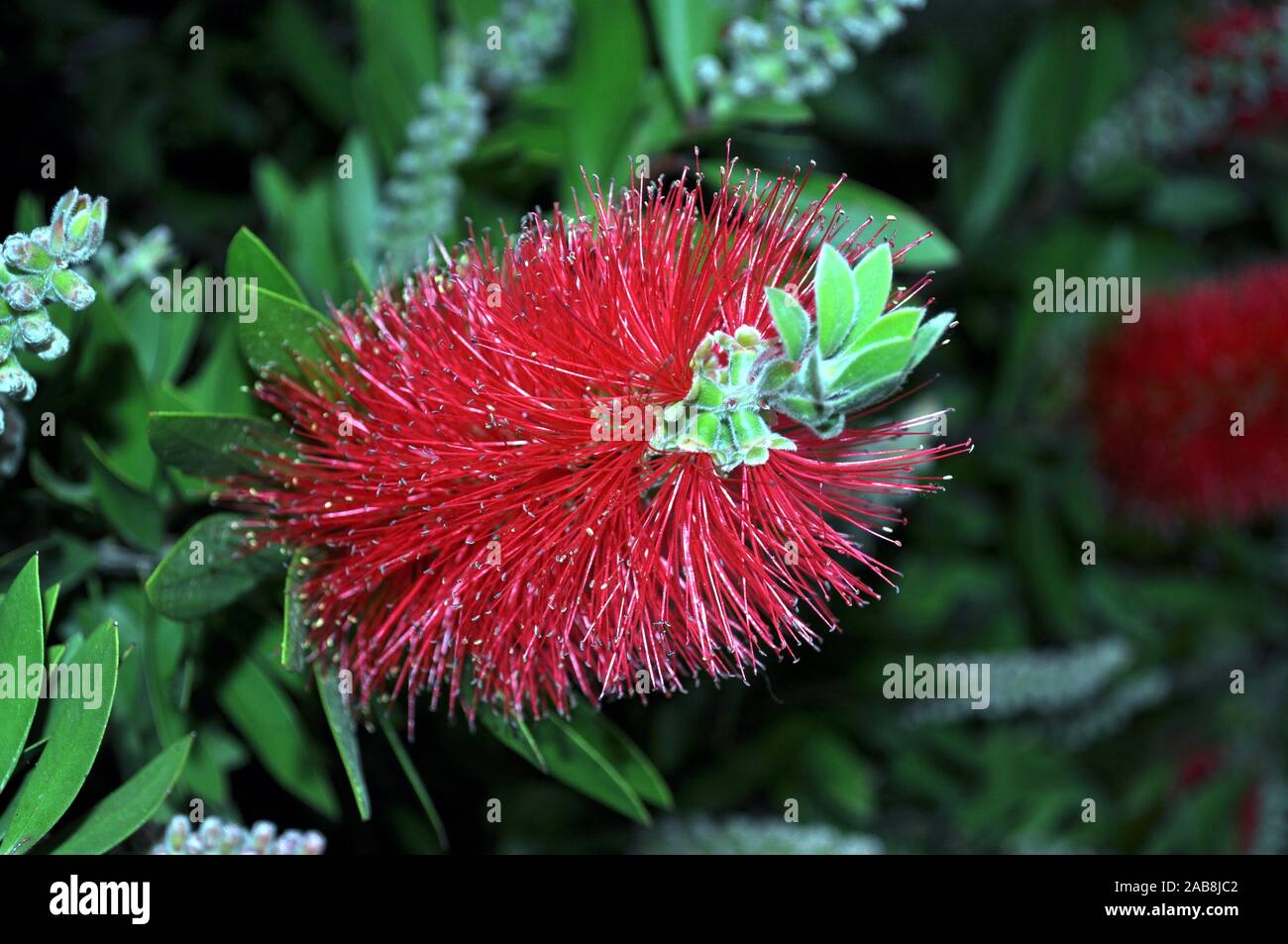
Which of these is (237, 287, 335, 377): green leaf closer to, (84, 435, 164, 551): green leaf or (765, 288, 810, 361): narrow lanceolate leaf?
(84, 435, 164, 551): green leaf

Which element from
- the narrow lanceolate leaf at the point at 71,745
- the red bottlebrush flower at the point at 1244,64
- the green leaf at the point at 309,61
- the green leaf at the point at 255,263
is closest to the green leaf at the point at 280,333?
the green leaf at the point at 255,263

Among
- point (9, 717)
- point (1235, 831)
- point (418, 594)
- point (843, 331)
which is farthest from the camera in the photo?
point (1235, 831)

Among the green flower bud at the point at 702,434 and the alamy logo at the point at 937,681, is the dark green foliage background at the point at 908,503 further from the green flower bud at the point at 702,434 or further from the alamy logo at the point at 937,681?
the green flower bud at the point at 702,434

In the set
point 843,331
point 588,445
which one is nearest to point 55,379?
point 588,445

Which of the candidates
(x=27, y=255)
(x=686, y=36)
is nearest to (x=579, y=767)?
(x=27, y=255)

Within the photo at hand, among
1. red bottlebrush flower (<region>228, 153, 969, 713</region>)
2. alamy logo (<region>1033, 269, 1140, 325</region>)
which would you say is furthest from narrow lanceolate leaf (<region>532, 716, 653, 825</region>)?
alamy logo (<region>1033, 269, 1140, 325</region>)

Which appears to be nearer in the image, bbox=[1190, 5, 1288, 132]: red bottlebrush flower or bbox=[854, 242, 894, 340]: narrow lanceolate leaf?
bbox=[854, 242, 894, 340]: narrow lanceolate leaf

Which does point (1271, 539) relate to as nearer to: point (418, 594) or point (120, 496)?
point (418, 594)
